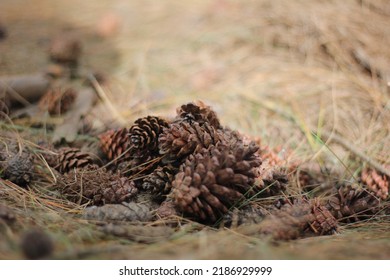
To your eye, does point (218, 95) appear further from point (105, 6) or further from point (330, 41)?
point (105, 6)

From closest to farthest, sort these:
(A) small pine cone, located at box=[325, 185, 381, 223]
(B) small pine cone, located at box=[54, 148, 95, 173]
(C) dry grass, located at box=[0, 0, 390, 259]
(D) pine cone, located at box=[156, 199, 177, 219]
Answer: (C) dry grass, located at box=[0, 0, 390, 259]
(D) pine cone, located at box=[156, 199, 177, 219]
(A) small pine cone, located at box=[325, 185, 381, 223]
(B) small pine cone, located at box=[54, 148, 95, 173]

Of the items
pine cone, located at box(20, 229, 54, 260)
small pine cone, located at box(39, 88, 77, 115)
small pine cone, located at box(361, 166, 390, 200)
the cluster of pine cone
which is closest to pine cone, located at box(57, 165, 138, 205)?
the cluster of pine cone

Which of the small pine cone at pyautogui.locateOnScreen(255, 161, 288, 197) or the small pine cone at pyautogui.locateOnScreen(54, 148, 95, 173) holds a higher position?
the small pine cone at pyautogui.locateOnScreen(54, 148, 95, 173)

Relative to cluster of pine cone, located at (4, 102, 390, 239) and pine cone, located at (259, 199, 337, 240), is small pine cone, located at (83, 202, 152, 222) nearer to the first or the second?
cluster of pine cone, located at (4, 102, 390, 239)

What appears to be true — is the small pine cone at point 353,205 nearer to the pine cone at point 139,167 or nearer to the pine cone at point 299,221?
the pine cone at point 299,221

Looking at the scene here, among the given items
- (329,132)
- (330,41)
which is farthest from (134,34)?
(329,132)

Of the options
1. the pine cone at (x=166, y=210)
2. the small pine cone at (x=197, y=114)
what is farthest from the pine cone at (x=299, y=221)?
the small pine cone at (x=197, y=114)

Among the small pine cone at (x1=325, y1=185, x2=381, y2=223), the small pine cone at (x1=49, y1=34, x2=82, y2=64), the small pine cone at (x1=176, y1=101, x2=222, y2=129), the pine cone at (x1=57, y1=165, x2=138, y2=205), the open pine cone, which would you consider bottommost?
the small pine cone at (x1=325, y1=185, x2=381, y2=223)
